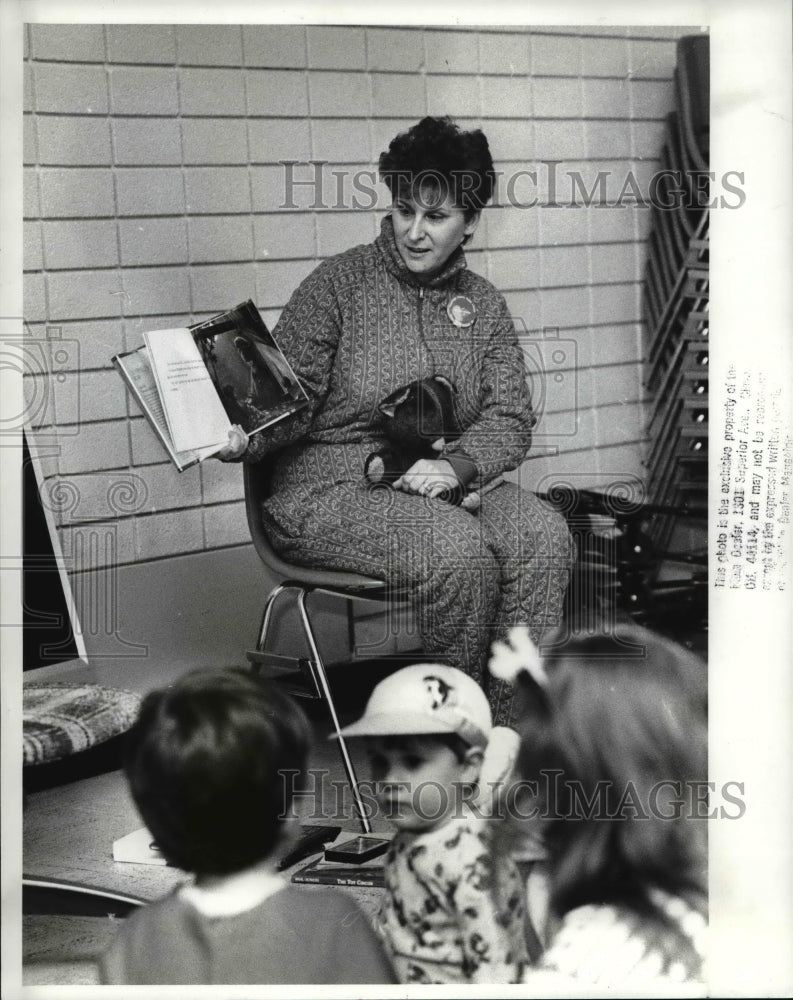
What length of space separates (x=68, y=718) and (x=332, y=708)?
59cm

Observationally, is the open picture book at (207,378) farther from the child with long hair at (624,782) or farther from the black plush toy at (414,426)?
the child with long hair at (624,782)

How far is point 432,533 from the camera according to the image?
9.63 feet

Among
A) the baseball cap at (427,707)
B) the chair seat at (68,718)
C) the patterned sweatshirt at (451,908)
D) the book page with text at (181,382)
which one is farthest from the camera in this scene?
the book page with text at (181,382)

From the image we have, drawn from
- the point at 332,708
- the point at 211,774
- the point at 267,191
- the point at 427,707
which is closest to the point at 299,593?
the point at 332,708

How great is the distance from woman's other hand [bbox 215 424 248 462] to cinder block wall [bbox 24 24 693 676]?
0.03m

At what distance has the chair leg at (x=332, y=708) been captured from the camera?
289cm

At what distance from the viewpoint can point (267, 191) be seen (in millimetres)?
2922

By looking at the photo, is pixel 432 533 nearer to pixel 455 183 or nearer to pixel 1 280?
pixel 455 183

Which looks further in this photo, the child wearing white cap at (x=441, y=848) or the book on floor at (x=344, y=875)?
the book on floor at (x=344, y=875)

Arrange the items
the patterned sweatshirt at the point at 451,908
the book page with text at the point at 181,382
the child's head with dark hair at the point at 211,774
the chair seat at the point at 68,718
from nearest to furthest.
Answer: the child's head with dark hair at the point at 211,774, the patterned sweatshirt at the point at 451,908, the chair seat at the point at 68,718, the book page with text at the point at 181,382

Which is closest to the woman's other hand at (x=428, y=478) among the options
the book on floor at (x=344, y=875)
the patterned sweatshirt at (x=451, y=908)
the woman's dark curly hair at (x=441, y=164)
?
the woman's dark curly hair at (x=441, y=164)

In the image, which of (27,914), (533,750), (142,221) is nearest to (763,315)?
(533,750)
